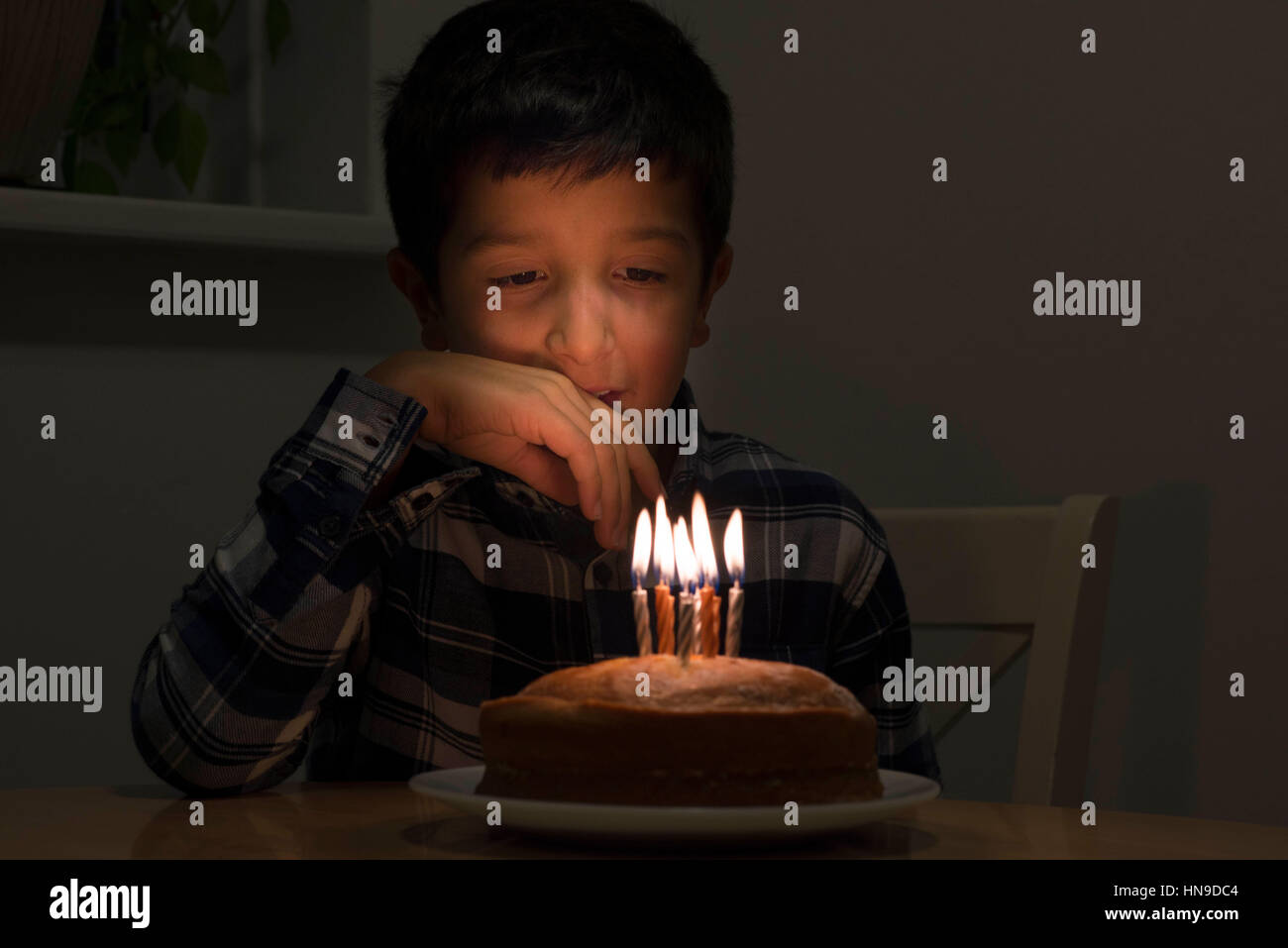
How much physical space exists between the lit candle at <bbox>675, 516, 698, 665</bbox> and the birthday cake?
0.02 metres

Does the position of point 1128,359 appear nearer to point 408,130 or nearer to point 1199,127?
point 1199,127

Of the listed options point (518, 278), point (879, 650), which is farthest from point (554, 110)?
point (879, 650)

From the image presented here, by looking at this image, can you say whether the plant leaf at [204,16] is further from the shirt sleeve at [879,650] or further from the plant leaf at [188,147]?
the shirt sleeve at [879,650]

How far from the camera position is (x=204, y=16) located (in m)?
1.76

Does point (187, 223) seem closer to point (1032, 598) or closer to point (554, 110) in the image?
point (554, 110)

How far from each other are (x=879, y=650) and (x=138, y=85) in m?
1.17

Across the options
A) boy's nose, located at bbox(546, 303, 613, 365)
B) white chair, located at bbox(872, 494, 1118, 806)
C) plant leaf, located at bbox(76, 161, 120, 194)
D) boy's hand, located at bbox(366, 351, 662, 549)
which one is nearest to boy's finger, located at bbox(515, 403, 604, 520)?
boy's hand, located at bbox(366, 351, 662, 549)

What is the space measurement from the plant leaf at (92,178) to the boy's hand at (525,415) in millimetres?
890

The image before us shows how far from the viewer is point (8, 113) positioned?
5.02ft

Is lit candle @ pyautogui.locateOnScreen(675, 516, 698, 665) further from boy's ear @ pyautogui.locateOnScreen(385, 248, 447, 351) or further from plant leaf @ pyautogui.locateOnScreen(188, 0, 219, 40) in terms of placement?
plant leaf @ pyautogui.locateOnScreen(188, 0, 219, 40)

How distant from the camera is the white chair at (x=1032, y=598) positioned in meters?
1.19

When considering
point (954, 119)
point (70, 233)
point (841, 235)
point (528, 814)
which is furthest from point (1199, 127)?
point (70, 233)
